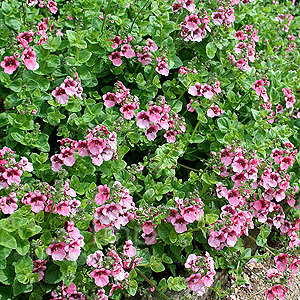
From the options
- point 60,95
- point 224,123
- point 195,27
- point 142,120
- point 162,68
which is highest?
point 195,27

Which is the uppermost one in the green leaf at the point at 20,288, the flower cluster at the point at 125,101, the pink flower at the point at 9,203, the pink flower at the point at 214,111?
the pink flower at the point at 214,111

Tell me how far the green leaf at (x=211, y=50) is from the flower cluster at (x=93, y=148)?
4.25ft

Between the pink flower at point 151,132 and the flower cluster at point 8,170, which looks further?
the pink flower at point 151,132

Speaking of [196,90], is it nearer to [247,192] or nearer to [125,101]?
[125,101]

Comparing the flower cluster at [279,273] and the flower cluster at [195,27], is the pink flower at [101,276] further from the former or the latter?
the flower cluster at [195,27]

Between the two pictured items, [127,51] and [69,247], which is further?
[127,51]

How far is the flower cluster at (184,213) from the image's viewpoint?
2.63m

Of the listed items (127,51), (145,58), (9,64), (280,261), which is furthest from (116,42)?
(280,261)

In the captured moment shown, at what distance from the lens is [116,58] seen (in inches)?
127

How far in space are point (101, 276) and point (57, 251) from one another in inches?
11.8

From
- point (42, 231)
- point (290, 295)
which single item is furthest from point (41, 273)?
point (290, 295)

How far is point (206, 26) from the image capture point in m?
3.27

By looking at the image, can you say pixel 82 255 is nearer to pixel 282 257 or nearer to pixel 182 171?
pixel 182 171

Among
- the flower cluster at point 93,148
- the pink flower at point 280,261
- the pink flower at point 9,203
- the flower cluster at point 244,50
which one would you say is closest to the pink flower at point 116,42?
the flower cluster at point 93,148
